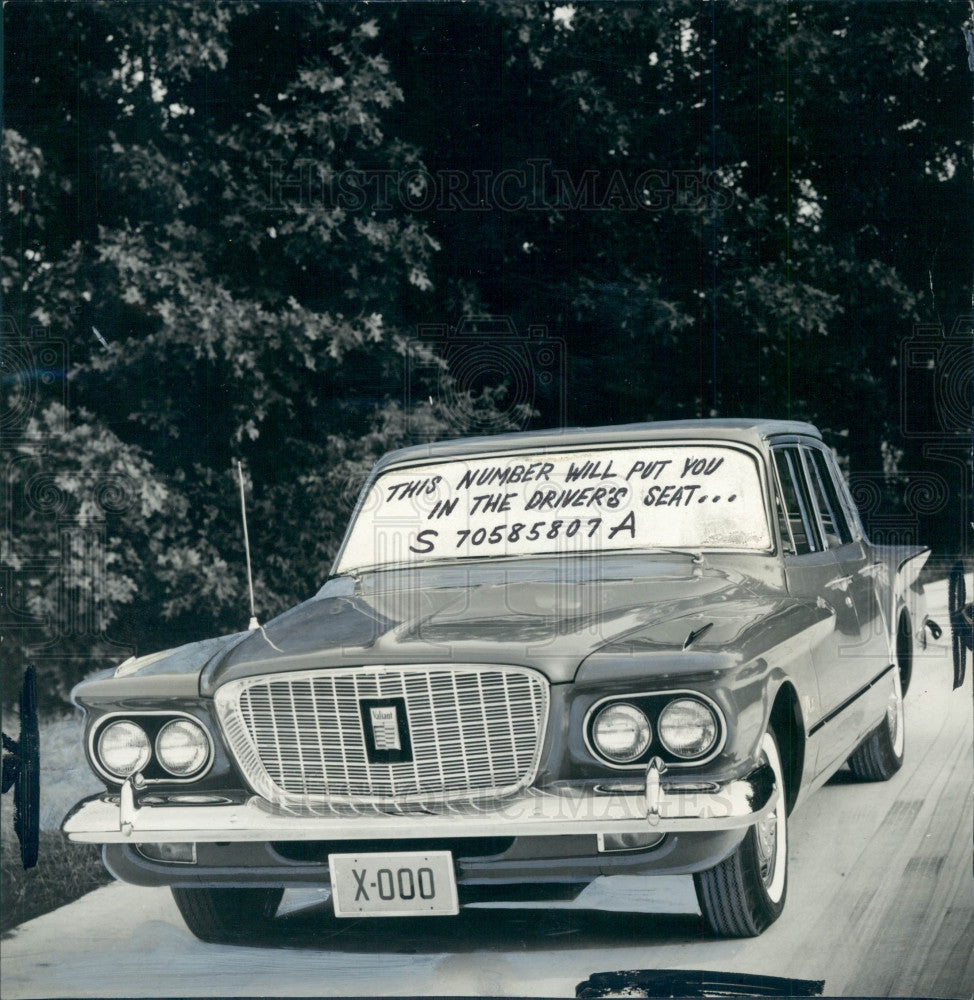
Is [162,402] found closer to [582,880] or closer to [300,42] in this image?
[300,42]

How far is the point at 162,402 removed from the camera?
4715 millimetres

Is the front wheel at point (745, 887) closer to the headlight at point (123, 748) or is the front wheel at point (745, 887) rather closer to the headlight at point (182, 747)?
the headlight at point (182, 747)

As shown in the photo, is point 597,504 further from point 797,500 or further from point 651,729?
point 651,729

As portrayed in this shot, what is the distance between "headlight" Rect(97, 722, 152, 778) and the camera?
3.63 m

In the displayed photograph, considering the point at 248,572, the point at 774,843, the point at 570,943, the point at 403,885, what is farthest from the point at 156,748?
the point at 774,843

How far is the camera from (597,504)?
4348mm

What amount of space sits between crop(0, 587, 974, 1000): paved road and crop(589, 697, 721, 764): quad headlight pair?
0.40 m

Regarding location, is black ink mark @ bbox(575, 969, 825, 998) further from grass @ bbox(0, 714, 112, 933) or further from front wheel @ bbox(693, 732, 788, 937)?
grass @ bbox(0, 714, 112, 933)

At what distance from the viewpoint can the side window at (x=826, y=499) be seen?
4.69 meters

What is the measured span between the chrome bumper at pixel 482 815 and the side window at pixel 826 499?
145 cm

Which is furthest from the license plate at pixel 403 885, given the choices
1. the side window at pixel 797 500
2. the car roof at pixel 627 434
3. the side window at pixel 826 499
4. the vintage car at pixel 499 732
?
the side window at pixel 826 499

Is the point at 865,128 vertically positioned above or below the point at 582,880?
above

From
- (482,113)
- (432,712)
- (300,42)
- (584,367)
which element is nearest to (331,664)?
(432,712)

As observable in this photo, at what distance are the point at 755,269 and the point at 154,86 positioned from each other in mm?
2284
